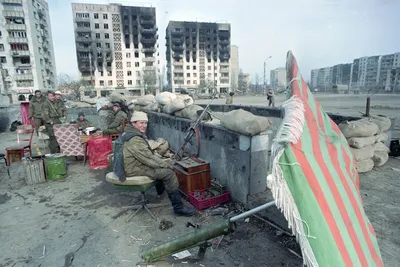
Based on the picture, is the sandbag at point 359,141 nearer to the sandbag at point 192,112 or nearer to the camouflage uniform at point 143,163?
the sandbag at point 192,112

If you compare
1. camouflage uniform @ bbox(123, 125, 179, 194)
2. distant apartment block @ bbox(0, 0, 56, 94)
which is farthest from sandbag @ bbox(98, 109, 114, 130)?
distant apartment block @ bbox(0, 0, 56, 94)

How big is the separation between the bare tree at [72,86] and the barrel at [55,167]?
3133 cm

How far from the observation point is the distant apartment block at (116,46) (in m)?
60.5

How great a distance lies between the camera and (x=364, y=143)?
4.47 meters

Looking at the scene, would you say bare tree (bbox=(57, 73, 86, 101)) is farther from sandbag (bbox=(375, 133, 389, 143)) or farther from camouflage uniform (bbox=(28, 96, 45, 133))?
sandbag (bbox=(375, 133, 389, 143))

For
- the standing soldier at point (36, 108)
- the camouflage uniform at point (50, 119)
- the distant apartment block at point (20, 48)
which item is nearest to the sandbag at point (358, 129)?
the camouflage uniform at point (50, 119)

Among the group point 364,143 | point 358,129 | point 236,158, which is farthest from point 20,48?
point 364,143

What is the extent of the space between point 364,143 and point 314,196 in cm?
454

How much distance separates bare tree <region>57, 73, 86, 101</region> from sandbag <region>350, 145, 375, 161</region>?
35.1 metres

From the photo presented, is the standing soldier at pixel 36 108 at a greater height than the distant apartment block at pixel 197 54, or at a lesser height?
lesser

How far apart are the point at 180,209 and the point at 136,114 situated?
158 cm

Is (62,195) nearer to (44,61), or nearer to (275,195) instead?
(275,195)

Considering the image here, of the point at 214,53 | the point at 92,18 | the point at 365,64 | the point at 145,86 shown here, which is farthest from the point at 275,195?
the point at 365,64

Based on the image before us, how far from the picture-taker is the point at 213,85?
74.2m
